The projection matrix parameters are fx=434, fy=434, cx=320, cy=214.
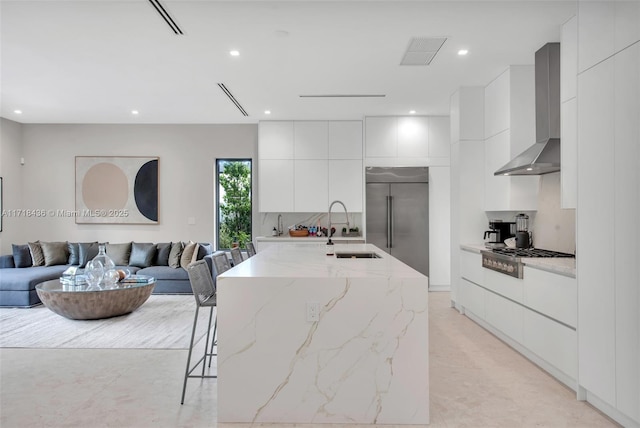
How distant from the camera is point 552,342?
323cm

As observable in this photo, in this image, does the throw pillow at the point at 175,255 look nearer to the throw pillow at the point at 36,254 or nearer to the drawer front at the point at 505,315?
the throw pillow at the point at 36,254

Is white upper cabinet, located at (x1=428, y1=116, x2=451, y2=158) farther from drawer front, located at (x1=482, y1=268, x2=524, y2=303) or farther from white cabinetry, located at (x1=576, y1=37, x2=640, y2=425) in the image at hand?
white cabinetry, located at (x1=576, y1=37, x2=640, y2=425)

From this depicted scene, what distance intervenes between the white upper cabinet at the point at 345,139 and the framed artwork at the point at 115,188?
3.06 meters

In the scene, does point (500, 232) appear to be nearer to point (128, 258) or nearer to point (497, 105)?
point (497, 105)

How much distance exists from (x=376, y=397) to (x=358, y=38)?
2887 millimetres

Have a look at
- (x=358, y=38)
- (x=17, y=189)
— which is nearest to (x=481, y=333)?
(x=358, y=38)

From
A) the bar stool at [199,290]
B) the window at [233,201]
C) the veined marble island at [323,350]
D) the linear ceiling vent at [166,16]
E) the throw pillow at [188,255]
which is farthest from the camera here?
the window at [233,201]

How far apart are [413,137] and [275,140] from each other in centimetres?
220

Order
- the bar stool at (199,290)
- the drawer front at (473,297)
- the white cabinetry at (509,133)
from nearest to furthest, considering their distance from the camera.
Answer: the bar stool at (199,290) → the white cabinetry at (509,133) → the drawer front at (473,297)

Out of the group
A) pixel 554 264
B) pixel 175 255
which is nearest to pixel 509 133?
pixel 554 264

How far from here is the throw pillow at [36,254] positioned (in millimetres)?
6578

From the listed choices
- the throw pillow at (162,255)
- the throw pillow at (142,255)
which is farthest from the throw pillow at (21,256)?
the throw pillow at (162,255)

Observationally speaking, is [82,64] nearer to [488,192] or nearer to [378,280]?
[378,280]

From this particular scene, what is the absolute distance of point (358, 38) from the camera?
378 cm
